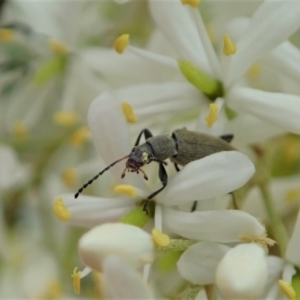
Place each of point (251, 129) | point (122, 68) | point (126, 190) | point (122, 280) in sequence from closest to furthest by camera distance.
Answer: point (122, 280)
point (126, 190)
point (251, 129)
point (122, 68)

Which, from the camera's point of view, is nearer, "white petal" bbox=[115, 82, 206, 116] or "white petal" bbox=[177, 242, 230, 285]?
"white petal" bbox=[177, 242, 230, 285]

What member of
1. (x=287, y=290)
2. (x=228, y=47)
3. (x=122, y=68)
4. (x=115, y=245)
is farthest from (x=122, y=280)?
(x=122, y=68)

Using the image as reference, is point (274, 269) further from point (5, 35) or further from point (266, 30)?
point (5, 35)

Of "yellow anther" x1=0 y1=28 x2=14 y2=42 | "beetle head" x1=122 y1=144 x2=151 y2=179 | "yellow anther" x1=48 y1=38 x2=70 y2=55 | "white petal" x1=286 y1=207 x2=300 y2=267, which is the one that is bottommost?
"yellow anther" x1=0 y1=28 x2=14 y2=42

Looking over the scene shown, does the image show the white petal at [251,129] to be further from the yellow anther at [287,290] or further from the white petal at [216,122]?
the yellow anther at [287,290]

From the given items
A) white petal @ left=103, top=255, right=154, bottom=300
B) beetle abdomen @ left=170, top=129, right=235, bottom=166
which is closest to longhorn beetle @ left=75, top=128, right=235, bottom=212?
beetle abdomen @ left=170, top=129, right=235, bottom=166

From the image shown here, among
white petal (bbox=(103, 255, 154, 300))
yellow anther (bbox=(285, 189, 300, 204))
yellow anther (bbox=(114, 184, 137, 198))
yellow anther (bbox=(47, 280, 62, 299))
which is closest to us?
white petal (bbox=(103, 255, 154, 300))

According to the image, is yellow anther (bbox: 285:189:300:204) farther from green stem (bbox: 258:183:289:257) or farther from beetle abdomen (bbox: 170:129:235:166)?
beetle abdomen (bbox: 170:129:235:166)
